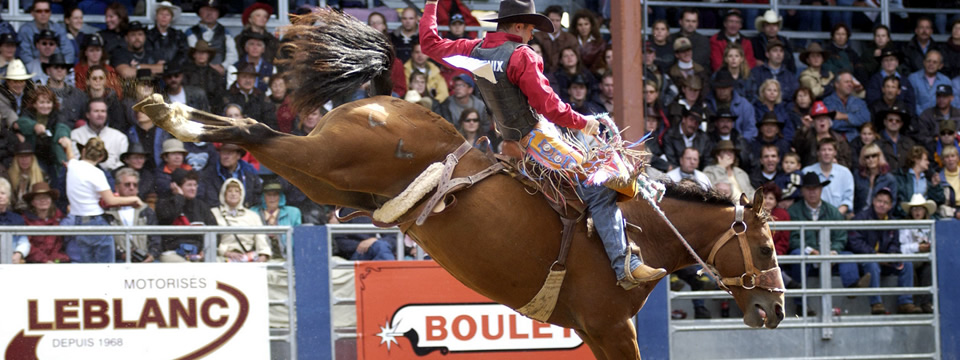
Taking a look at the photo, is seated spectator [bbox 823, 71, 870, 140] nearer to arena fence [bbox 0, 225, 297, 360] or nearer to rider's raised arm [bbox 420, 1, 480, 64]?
arena fence [bbox 0, 225, 297, 360]

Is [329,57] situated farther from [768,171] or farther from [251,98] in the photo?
[768,171]

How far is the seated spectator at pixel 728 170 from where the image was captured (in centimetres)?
1013

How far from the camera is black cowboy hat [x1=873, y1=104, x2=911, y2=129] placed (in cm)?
1182

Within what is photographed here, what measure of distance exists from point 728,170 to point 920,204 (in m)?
1.76

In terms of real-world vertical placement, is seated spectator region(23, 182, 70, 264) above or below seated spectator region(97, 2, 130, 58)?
below

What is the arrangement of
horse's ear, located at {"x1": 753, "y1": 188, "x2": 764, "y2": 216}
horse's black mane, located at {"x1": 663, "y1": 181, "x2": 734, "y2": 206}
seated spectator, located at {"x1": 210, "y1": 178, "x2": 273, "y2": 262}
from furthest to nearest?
seated spectator, located at {"x1": 210, "y1": 178, "x2": 273, "y2": 262} < horse's black mane, located at {"x1": 663, "y1": 181, "x2": 734, "y2": 206} < horse's ear, located at {"x1": 753, "y1": 188, "x2": 764, "y2": 216}

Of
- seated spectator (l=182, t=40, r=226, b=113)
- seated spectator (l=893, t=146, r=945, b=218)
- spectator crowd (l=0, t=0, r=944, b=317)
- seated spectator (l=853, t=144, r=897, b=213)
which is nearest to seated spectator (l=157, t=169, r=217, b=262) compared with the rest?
spectator crowd (l=0, t=0, r=944, b=317)

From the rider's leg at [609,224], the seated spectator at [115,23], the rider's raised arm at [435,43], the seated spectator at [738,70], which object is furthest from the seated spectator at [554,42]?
the rider's raised arm at [435,43]

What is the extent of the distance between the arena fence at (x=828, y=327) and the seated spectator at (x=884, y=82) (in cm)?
394

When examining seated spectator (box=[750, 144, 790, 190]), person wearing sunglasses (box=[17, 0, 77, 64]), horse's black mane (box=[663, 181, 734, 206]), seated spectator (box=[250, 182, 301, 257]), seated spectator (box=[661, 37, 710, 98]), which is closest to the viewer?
horse's black mane (box=[663, 181, 734, 206])

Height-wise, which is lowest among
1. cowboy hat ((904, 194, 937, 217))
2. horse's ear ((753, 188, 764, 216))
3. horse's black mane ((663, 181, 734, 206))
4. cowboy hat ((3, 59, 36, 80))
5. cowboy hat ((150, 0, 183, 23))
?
cowboy hat ((904, 194, 937, 217))

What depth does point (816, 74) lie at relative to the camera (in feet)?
40.3

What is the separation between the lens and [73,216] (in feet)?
27.1

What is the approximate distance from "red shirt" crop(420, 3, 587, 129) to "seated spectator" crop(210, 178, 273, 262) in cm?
279
